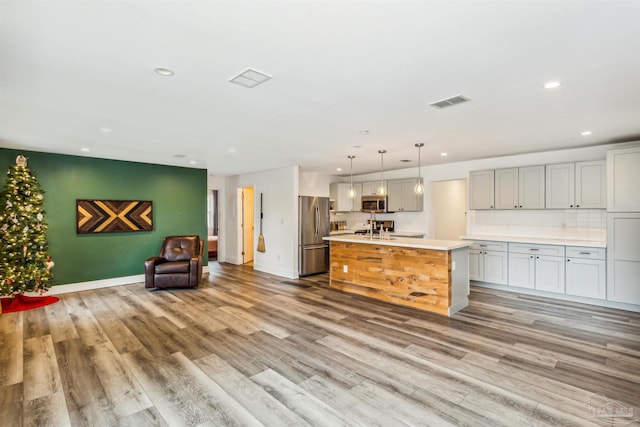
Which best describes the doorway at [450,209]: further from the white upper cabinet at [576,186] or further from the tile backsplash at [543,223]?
the white upper cabinet at [576,186]

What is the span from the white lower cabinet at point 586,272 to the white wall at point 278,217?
483cm

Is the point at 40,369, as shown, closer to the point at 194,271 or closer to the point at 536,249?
the point at 194,271

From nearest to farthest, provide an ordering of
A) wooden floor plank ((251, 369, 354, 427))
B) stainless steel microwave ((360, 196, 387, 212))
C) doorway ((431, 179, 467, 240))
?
1. wooden floor plank ((251, 369, 354, 427))
2. stainless steel microwave ((360, 196, 387, 212))
3. doorway ((431, 179, 467, 240))

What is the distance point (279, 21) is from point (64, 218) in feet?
19.6

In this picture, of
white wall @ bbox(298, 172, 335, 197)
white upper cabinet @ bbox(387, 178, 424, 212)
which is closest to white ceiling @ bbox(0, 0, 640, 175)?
white upper cabinet @ bbox(387, 178, 424, 212)

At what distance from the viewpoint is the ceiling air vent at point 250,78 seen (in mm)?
2388

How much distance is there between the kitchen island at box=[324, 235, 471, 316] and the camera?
4.40 m

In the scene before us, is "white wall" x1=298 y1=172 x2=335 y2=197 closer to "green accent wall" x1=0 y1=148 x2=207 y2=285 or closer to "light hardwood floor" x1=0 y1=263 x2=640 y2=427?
"green accent wall" x1=0 y1=148 x2=207 y2=285

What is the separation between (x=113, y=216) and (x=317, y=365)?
5.30 meters

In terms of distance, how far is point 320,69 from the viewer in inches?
92.1

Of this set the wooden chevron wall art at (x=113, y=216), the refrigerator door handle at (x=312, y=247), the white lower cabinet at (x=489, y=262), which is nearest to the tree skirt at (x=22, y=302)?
the wooden chevron wall art at (x=113, y=216)

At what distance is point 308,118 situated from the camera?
3533 mm

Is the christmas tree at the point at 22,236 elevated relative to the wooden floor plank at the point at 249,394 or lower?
elevated

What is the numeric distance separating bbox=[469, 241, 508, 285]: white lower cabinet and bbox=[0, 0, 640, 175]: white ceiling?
2.15 metres
